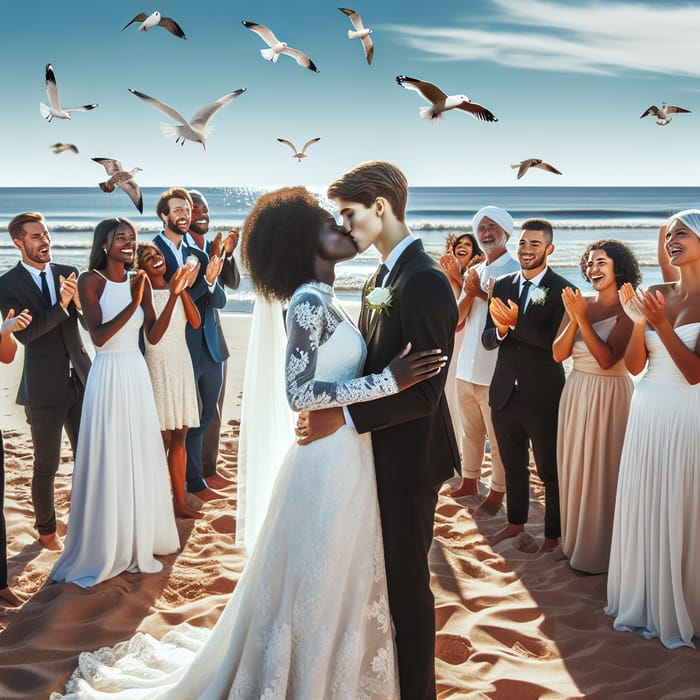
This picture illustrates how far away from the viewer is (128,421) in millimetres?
4480

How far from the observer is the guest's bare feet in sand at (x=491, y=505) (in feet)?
18.6

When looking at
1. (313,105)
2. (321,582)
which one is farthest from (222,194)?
(321,582)

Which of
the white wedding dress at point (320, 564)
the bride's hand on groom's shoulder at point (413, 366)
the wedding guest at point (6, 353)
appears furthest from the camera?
the wedding guest at point (6, 353)

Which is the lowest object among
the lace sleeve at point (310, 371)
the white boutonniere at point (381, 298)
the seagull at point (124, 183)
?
the lace sleeve at point (310, 371)

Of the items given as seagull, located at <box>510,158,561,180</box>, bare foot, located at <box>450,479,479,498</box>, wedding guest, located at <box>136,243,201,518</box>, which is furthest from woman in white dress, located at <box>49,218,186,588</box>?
seagull, located at <box>510,158,561,180</box>

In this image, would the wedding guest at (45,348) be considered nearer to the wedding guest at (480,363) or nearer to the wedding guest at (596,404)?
the wedding guest at (480,363)

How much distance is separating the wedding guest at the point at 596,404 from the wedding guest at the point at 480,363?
1.03 m

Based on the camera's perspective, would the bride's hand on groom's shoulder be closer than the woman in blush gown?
Yes

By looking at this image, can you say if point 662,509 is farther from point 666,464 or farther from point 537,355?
point 537,355

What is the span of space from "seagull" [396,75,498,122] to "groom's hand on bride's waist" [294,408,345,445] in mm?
4194

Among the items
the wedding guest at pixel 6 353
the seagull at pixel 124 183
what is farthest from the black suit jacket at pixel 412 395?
the seagull at pixel 124 183

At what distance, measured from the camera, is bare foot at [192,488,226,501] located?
5.93 metres

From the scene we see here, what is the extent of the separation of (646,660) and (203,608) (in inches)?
92.3

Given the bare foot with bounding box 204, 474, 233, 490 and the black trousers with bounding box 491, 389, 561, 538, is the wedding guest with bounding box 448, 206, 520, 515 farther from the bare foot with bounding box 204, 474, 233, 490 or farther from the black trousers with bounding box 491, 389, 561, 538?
the bare foot with bounding box 204, 474, 233, 490
